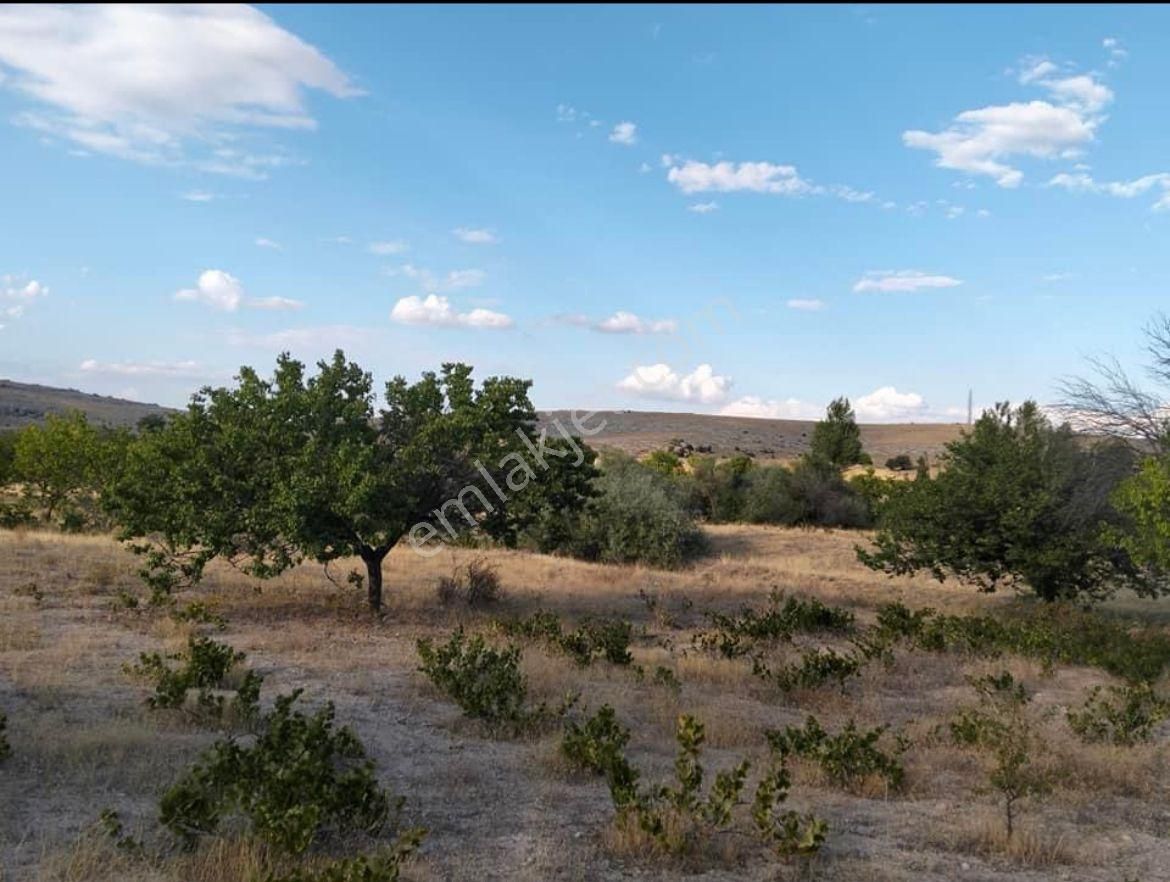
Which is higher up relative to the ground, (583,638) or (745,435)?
(745,435)

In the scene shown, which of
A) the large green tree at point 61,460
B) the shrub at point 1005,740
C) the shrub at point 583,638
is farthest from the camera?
the large green tree at point 61,460

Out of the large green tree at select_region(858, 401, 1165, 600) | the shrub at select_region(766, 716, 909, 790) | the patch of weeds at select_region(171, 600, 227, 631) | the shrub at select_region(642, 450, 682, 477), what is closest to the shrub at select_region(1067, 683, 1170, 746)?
the shrub at select_region(766, 716, 909, 790)

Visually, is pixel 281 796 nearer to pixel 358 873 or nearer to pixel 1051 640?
pixel 358 873

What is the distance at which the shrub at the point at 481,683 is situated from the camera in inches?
335

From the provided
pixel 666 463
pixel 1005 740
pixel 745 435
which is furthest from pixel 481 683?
pixel 745 435

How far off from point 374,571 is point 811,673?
7241 mm

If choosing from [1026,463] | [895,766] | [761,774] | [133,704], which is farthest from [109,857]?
[1026,463]

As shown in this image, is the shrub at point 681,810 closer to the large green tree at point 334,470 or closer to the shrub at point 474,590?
the large green tree at point 334,470

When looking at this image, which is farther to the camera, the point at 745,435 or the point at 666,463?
the point at 745,435

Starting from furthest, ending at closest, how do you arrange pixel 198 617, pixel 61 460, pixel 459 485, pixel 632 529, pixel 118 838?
pixel 61 460
pixel 632 529
pixel 459 485
pixel 198 617
pixel 118 838

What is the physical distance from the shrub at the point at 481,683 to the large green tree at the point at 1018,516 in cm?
1078

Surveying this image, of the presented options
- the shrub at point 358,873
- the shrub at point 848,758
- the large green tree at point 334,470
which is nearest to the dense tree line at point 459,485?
the large green tree at point 334,470

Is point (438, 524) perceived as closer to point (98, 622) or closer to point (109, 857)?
point (98, 622)

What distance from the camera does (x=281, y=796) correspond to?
532cm
